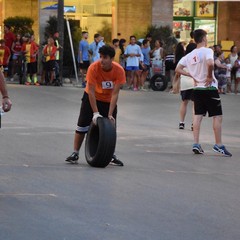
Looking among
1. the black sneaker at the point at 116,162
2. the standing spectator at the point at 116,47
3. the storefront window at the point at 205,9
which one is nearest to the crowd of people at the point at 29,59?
the standing spectator at the point at 116,47

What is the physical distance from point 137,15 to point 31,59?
6.71 meters

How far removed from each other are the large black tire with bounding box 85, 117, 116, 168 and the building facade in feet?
70.0

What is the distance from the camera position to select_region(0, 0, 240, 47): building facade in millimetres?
33062

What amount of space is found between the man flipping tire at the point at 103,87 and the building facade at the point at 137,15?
21.1 meters

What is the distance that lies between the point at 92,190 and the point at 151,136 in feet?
19.7

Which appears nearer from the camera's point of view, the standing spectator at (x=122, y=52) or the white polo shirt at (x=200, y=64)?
the white polo shirt at (x=200, y=64)

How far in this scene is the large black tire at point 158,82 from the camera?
2702cm

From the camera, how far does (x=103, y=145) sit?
10.6 meters

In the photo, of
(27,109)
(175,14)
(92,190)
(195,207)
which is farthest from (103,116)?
(175,14)

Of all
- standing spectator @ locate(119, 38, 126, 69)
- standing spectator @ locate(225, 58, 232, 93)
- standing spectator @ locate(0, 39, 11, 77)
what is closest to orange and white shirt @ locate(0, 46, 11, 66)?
standing spectator @ locate(0, 39, 11, 77)

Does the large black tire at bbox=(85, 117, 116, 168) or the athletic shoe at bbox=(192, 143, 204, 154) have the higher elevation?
the large black tire at bbox=(85, 117, 116, 168)

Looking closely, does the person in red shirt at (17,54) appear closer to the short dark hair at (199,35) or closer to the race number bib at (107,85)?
the short dark hair at (199,35)

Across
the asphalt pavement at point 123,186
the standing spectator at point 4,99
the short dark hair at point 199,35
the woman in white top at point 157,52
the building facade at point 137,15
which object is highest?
the building facade at point 137,15

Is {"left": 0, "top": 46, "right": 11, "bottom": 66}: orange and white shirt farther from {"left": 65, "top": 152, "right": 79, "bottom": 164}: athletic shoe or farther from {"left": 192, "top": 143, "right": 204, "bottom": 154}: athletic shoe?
{"left": 65, "top": 152, "right": 79, "bottom": 164}: athletic shoe
